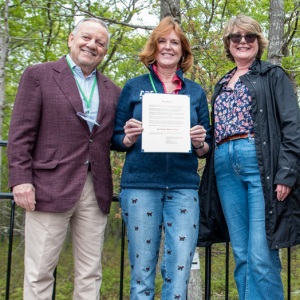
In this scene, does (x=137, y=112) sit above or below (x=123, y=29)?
below

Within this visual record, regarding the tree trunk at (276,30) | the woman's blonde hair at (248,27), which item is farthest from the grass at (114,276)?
the woman's blonde hair at (248,27)

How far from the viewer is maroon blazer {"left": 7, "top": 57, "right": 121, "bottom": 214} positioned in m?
2.53

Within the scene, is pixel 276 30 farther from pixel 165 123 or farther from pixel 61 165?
pixel 61 165

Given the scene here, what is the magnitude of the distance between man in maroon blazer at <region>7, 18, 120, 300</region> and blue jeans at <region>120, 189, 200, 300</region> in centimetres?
25

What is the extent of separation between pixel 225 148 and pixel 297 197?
568mm

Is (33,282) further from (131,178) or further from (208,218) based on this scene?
(208,218)

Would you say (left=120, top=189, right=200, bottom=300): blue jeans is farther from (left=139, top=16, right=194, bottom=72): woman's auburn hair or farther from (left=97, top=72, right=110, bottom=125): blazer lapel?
(left=139, top=16, right=194, bottom=72): woman's auburn hair

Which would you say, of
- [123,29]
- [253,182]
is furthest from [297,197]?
[123,29]

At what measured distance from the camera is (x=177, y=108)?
2.68 m

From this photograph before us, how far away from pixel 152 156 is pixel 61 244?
83cm

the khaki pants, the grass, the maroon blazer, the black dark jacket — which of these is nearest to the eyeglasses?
the black dark jacket

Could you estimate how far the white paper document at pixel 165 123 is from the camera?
263cm

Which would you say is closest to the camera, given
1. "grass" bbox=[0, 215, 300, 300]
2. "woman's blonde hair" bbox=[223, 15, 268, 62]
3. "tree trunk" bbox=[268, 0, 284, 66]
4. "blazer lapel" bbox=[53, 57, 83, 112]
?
"blazer lapel" bbox=[53, 57, 83, 112]

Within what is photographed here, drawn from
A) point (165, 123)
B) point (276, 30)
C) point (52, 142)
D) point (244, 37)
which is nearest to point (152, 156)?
point (165, 123)
